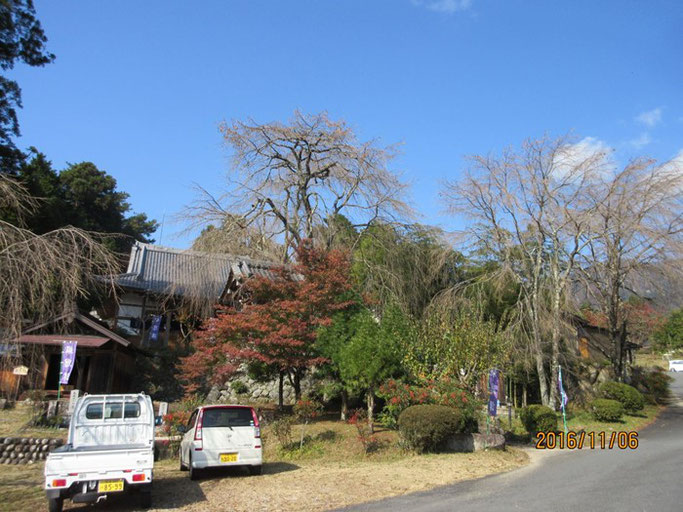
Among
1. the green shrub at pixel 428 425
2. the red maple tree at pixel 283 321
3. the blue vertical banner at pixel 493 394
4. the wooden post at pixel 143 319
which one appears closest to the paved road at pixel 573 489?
the blue vertical banner at pixel 493 394

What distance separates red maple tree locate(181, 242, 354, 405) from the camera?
49.7 feet

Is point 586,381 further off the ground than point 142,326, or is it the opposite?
point 142,326

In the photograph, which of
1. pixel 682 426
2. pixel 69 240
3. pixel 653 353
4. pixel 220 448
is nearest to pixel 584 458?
→ pixel 220 448

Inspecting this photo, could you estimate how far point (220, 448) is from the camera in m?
10.3


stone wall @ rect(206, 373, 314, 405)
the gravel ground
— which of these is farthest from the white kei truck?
stone wall @ rect(206, 373, 314, 405)

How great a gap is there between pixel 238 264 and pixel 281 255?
Answer: 253 cm

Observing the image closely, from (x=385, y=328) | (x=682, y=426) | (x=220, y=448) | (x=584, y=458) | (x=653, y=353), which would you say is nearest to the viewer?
(x=220, y=448)

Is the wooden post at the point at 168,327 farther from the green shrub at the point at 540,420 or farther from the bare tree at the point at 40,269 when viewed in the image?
the green shrub at the point at 540,420

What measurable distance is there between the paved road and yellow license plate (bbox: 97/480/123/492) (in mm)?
3545

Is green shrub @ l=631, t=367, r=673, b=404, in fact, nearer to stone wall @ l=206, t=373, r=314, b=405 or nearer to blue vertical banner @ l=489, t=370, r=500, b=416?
blue vertical banner @ l=489, t=370, r=500, b=416

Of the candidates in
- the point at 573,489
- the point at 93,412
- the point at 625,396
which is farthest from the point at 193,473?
the point at 625,396

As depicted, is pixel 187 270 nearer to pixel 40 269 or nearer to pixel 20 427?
pixel 20 427

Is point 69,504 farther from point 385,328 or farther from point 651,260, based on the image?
point 651,260

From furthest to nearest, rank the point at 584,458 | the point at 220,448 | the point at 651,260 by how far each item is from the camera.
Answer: the point at 651,260
the point at 584,458
the point at 220,448
